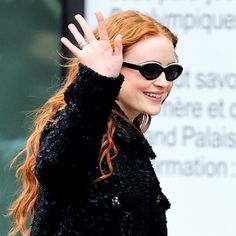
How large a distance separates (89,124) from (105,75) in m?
0.13

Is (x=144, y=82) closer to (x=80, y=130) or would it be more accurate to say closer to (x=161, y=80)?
(x=161, y=80)

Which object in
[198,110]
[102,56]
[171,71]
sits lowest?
[102,56]

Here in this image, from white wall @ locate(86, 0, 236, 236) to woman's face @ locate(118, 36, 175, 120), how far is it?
2.59 m

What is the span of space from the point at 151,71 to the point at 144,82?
0.13 ft

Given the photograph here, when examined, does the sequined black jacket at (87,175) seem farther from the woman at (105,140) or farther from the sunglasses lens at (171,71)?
the sunglasses lens at (171,71)

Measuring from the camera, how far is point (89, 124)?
2.30 meters

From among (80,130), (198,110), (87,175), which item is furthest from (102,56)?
(198,110)

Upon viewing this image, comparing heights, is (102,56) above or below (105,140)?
above

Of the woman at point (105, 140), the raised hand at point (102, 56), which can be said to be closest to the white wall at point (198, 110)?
the woman at point (105, 140)

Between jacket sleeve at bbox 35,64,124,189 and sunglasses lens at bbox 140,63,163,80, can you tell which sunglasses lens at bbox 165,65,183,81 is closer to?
sunglasses lens at bbox 140,63,163,80

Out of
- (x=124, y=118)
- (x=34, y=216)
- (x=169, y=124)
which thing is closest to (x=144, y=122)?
(x=124, y=118)

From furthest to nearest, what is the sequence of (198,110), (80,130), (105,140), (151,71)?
(198,110) → (151,71) → (105,140) → (80,130)

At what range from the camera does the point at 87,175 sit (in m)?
2.36

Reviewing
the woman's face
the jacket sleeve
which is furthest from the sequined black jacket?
the woman's face
